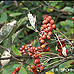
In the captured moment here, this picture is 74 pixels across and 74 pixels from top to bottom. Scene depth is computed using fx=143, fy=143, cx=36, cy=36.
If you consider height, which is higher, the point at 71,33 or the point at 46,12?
the point at 46,12

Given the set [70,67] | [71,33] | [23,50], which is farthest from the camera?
[71,33]

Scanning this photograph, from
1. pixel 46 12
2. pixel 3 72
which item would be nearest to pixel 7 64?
pixel 3 72

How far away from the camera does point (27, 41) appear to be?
270 centimetres

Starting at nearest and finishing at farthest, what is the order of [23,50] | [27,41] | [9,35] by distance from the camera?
[9,35] → [23,50] → [27,41]

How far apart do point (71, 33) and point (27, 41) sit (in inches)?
43.6

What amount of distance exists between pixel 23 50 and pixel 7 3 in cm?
133

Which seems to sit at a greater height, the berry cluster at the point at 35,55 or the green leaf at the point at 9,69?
the berry cluster at the point at 35,55

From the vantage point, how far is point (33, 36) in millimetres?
2717

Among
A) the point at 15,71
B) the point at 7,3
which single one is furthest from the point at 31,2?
the point at 15,71

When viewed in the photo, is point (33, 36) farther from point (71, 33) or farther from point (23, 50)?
point (23, 50)

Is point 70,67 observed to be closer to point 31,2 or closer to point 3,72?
point 3,72

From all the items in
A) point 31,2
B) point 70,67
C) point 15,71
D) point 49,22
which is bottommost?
point 70,67

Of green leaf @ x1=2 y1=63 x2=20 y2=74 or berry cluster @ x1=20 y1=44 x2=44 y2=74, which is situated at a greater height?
berry cluster @ x1=20 y1=44 x2=44 y2=74

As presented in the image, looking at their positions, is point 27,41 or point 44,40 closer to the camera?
point 44,40
